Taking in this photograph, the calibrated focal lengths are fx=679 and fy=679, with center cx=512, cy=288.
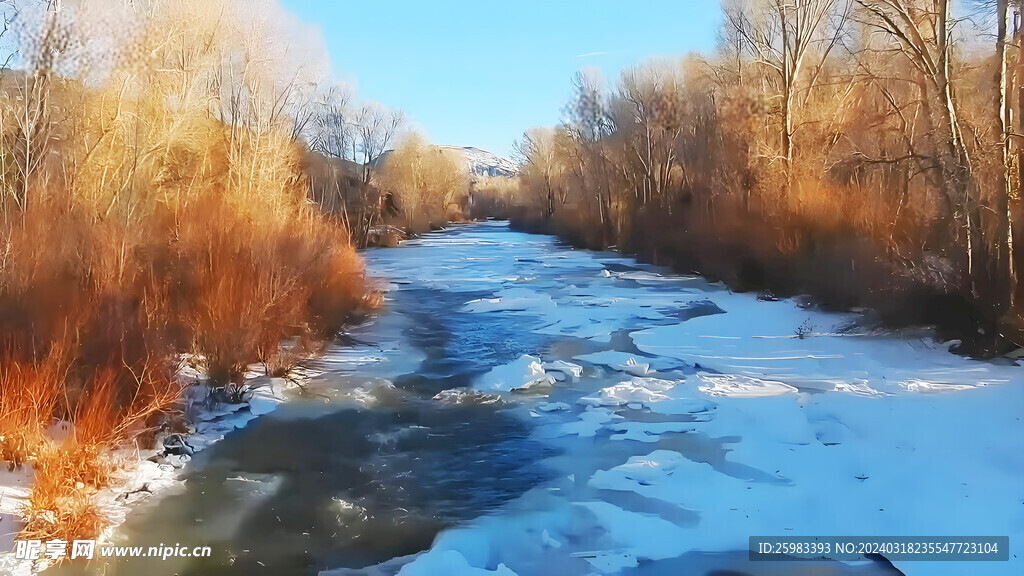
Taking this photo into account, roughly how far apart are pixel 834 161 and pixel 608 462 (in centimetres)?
1188

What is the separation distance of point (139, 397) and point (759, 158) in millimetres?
17328

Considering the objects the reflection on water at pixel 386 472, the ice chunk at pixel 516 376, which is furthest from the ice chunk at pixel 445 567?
the ice chunk at pixel 516 376

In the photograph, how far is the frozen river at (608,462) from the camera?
477cm

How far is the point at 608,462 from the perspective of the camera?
634 centimetres

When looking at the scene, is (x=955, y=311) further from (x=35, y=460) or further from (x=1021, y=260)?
(x=35, y=460)

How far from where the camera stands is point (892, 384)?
25.7 ft

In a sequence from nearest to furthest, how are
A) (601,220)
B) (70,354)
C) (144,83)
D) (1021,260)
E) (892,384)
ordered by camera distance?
1. (70,354)
2. (892,384)
3. (1021,260)
4. (144,83)
5. (601,220)

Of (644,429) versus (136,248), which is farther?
(136,248)

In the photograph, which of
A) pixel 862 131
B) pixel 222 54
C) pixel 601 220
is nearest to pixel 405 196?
pixel 601 220

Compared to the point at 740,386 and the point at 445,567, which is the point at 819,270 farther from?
the point at 445,567

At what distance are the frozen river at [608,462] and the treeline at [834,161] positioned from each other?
1.28 m

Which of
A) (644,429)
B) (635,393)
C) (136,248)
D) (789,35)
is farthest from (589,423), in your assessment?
(789,35)

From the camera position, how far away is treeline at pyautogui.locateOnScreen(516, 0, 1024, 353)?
28.5 feet

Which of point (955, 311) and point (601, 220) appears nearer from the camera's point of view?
point (955, 311)
